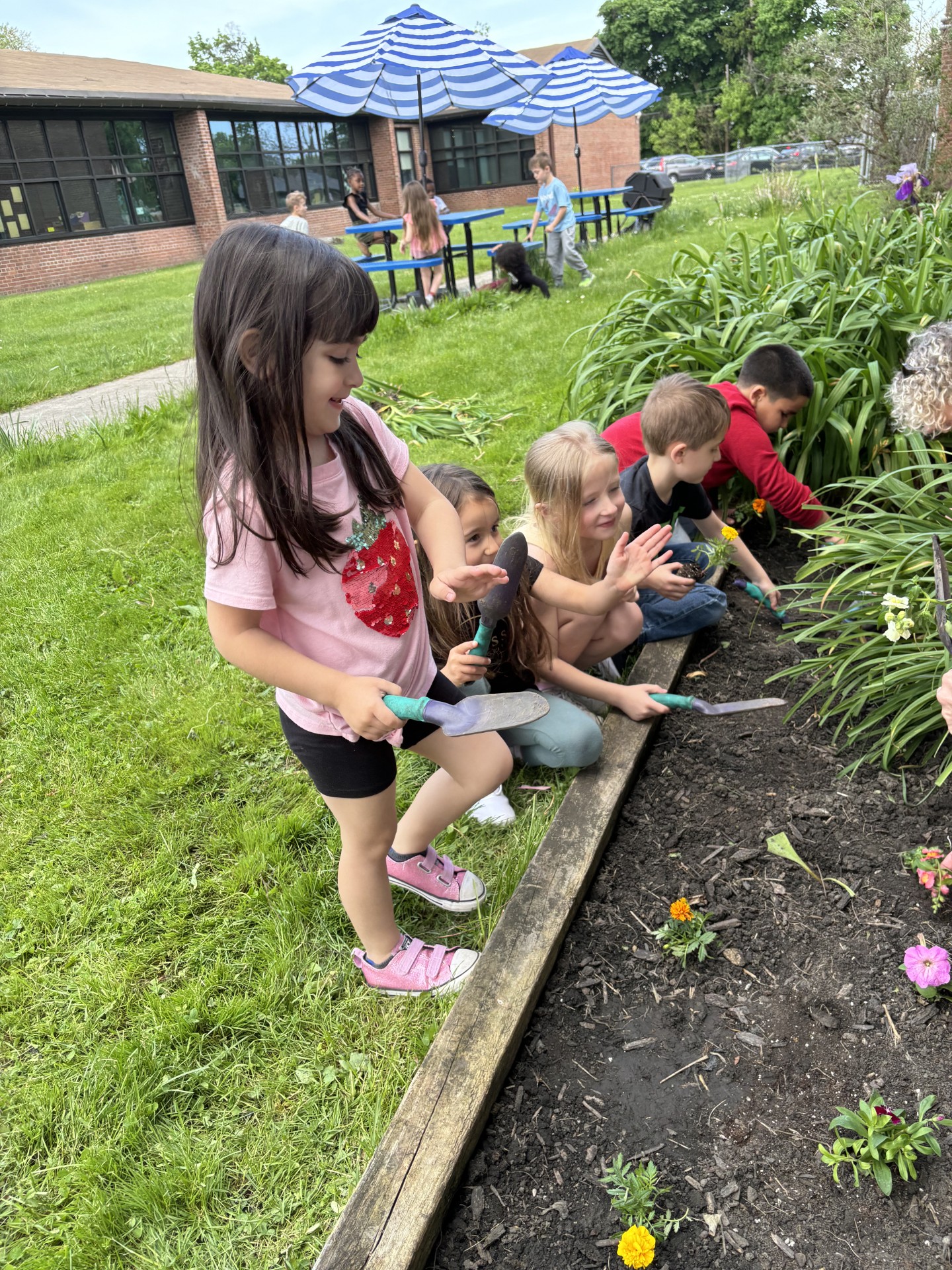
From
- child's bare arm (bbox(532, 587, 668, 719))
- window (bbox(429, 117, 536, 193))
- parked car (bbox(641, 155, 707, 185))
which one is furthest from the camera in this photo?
parked car (bbox(641, 155, 707, 185))

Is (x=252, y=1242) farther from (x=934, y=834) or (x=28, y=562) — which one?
(x=28, y=562)

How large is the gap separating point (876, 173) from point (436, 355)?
23.3 ft

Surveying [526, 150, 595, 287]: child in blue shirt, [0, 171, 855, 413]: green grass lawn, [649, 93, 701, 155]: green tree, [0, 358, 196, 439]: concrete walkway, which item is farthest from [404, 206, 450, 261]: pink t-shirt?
[649, 93, 701, 155]: green tree

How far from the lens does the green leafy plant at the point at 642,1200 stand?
1.29 m

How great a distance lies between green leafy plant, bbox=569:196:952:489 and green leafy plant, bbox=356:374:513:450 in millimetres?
911

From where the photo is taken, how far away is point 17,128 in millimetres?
18484

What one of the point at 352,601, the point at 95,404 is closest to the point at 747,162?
the point at 95,404

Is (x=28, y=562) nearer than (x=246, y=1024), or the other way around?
(x=246, y=1024)

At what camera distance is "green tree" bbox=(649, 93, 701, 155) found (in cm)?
4500

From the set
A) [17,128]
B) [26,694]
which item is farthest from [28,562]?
A: [17,128]

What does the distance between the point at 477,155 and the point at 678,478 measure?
31951mm

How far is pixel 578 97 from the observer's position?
14688 millimetres

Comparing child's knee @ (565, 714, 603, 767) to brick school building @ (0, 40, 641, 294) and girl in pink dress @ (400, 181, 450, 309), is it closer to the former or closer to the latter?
girl in pink dress @ (400, 181, 450, 309)

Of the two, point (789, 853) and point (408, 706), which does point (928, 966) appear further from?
point (408, 706)
